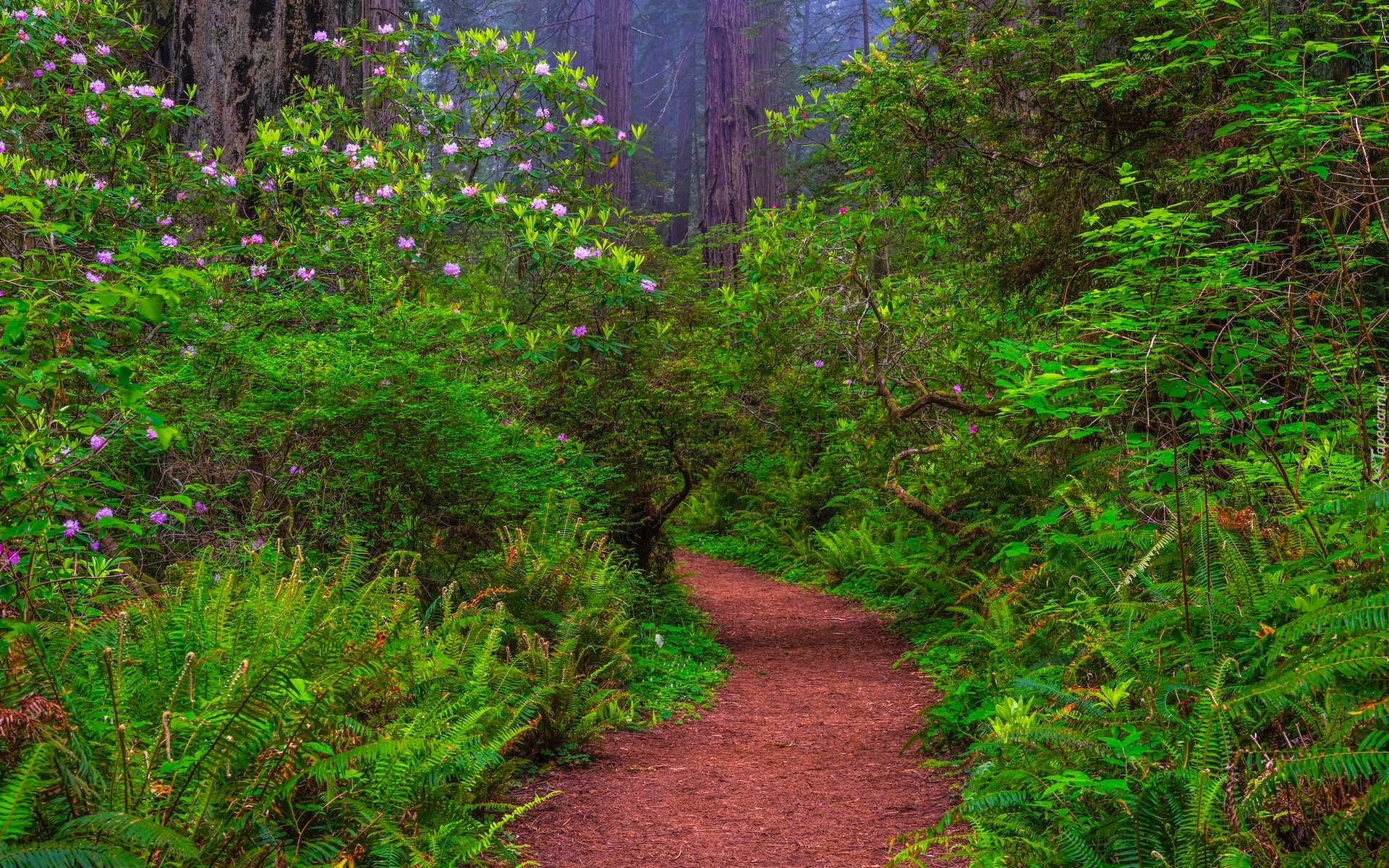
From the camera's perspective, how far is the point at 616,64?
2008 centimetres

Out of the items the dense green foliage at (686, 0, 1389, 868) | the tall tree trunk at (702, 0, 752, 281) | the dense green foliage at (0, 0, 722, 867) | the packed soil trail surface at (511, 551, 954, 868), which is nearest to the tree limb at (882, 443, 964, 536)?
the dense green foliage at (686, 0, 1389, 868)

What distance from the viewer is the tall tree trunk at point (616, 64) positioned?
19625 mm

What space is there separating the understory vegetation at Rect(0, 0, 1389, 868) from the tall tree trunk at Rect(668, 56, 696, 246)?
2366 cm

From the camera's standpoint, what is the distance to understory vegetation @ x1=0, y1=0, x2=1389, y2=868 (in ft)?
8.73

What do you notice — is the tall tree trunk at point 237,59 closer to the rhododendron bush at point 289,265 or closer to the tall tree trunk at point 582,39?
the rhododendron bush at point 289,265

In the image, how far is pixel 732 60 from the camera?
1675cm

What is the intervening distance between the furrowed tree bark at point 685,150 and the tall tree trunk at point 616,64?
10025 millimetres

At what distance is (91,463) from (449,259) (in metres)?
3.21

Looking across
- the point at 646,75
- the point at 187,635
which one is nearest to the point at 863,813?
the point at 187,635

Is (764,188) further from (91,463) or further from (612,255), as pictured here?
(91,463)

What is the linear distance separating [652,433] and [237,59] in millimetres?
4207

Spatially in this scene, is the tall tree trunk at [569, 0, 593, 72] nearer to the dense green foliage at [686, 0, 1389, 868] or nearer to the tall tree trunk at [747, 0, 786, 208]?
the tall tree trunk at [747, 0, 786, 208]

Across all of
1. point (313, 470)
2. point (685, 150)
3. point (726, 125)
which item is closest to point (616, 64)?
point (726, 125)

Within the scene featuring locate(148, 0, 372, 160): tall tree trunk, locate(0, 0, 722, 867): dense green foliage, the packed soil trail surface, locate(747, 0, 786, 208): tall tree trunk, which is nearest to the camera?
locate(0, 0, 722, 867): dense green foliage
